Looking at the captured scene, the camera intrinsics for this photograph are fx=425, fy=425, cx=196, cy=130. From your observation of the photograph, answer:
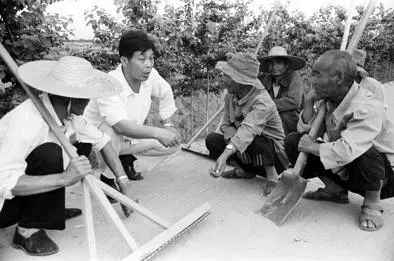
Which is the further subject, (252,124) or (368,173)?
(252,124)

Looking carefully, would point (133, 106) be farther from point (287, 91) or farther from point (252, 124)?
point (287, 91)

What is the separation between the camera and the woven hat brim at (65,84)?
88.0 inches

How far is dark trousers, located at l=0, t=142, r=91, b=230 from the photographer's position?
229cm

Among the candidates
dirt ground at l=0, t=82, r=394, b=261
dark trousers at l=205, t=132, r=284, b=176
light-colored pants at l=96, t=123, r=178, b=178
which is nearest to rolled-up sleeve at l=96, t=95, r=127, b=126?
light-colored pants at l=96, t=123, r=178, b=178

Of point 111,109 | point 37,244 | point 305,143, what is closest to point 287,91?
point 305,143

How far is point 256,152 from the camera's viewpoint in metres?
3.30

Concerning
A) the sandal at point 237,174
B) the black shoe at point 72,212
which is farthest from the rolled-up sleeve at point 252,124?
the black shoe at point 72,212

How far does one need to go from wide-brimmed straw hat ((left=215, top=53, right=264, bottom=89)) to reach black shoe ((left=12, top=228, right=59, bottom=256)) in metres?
1.71

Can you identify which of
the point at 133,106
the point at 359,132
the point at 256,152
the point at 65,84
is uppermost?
the point at 65,84

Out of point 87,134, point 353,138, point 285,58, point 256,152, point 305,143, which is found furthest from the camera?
point 285,58

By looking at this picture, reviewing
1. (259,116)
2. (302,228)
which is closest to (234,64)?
(259,116)

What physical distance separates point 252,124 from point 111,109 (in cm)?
106

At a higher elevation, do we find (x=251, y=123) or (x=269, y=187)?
(x=251, y=123)

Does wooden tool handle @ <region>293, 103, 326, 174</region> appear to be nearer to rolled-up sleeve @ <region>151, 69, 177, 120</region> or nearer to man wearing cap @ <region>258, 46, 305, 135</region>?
man wearing cap @ <region>258, 46, 305, 135</region>
